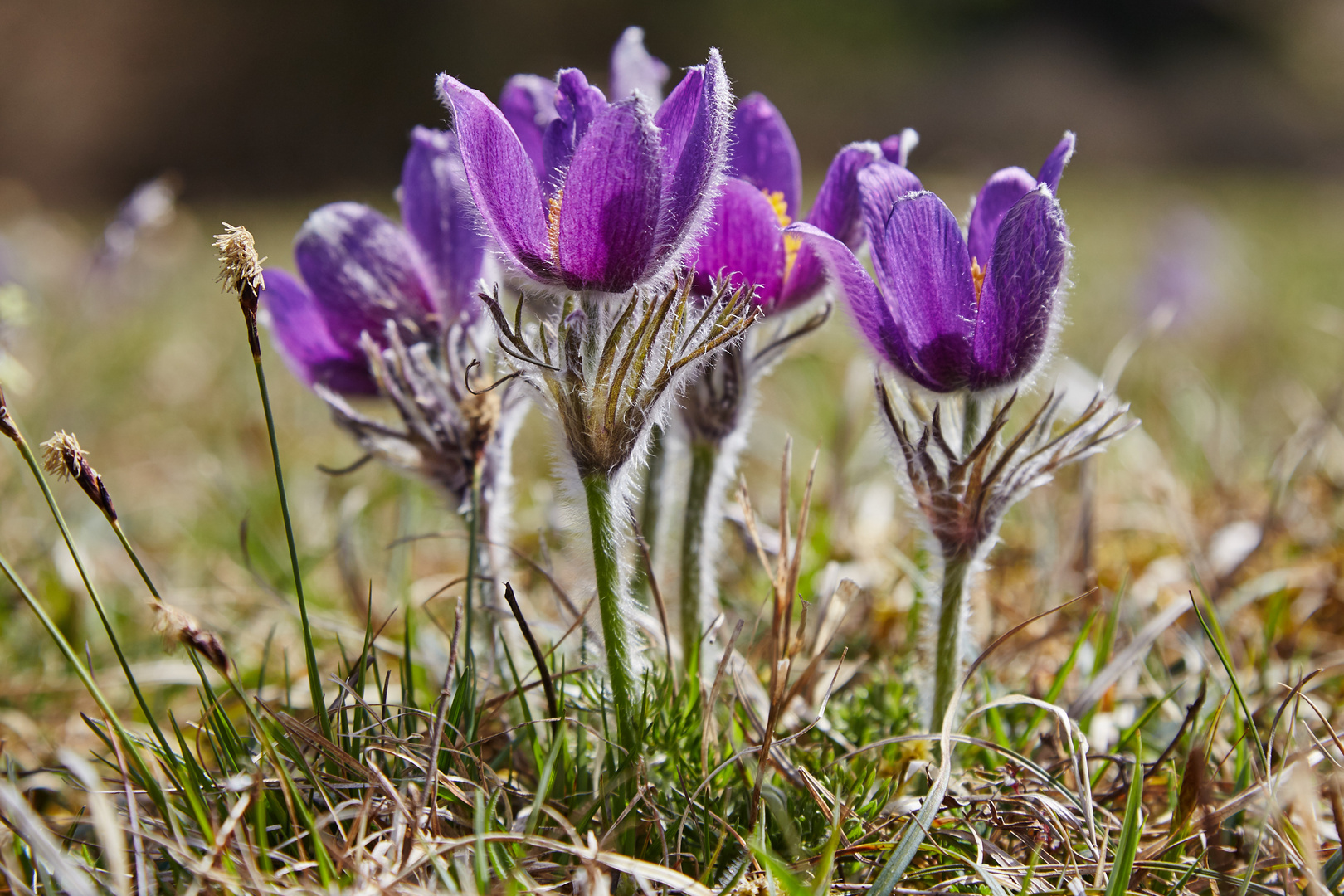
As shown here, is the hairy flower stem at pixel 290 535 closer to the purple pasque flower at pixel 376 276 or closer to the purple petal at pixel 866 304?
the purple pasque flower at pixel 376 276

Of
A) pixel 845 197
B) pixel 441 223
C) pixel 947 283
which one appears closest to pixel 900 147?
pixel 845 197

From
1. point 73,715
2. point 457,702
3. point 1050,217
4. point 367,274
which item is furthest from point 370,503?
point 1050,217

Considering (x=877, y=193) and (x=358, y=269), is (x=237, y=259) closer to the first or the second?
(x=358, y=269)

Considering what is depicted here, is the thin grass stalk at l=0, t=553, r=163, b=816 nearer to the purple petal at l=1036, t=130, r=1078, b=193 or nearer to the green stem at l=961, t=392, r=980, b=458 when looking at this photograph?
the green stem at l=961, t=392, r=980, b=458

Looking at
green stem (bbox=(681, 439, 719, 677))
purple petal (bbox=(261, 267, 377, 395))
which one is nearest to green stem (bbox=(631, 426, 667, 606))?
green stem (bbox=(681, 439, 719, 677))

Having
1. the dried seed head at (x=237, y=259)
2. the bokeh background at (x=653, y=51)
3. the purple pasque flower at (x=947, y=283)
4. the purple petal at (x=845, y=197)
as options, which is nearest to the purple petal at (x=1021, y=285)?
the purple pasque flower at (x=947, y=283)
